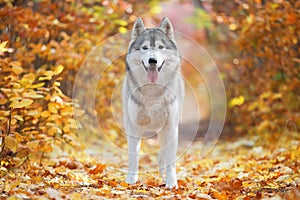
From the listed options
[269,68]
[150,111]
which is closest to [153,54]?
[150,111]

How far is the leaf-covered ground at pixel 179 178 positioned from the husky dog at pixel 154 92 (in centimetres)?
37

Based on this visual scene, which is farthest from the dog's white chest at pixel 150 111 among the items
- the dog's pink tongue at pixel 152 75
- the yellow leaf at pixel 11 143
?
the yellow leaf at pixel 11 143

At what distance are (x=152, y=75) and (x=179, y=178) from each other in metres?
1.33

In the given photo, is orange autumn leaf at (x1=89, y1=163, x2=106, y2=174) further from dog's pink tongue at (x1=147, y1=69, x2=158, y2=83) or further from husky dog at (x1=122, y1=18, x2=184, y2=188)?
dog's pink tongue at (x1=147, y1=69, x2=158, y2=83)

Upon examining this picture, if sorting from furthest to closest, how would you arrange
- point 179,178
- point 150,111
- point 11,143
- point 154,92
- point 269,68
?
point 269,68
point 179,178
point 154,92
point 150,111
point 11,143

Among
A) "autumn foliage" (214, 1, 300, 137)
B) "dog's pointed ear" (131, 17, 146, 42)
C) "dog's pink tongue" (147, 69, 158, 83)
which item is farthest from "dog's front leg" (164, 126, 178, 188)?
"autumn foliage" (214, 1, 300, 137)

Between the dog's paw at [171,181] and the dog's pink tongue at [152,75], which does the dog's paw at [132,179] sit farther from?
the dog's pink tongue at [152,75]

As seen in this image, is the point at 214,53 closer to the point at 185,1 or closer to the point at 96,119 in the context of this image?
the point at 185,1

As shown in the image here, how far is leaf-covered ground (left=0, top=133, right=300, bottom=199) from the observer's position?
11.1 feet

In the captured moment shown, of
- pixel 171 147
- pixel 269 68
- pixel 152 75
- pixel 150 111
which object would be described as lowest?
pixel 171 147

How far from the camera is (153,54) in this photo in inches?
164

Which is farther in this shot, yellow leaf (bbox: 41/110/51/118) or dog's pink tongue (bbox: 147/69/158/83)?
yellow leaf (bbox: 41/110/51/118)

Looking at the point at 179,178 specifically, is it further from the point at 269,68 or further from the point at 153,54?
the point at 269,68

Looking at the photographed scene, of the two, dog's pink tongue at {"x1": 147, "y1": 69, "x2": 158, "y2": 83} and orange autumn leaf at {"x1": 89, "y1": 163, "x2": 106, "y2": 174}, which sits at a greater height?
dog's pink tongue at {"x1": 147, "y1": 69, "x2": 158, "y2": 83}
